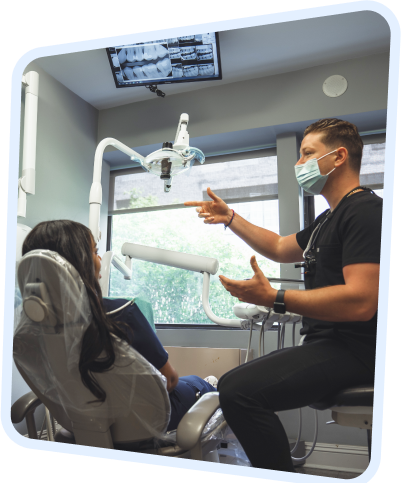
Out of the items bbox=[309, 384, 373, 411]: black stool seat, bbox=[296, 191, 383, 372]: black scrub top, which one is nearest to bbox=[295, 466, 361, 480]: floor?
bbox=[309, 384, 373, 411]: black stool seat

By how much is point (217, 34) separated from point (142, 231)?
0.69 meters

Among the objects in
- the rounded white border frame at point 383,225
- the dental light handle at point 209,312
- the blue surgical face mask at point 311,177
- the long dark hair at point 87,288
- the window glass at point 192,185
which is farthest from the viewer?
the window glass at point 192,185

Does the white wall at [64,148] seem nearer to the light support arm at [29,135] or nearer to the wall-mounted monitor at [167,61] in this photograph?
the light support arm at [29,135]

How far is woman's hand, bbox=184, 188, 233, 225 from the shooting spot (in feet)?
4.48

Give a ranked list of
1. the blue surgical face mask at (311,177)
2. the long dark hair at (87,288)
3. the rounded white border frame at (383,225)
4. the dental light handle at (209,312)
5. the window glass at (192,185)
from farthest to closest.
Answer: the window glass at (192,185), the dental light handle at (209,312), the blue surgical face mask at (311,177), the long dark hair at (87,288), the rounded white border frame at (383,225)

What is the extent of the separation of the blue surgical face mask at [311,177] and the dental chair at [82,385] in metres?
0.64

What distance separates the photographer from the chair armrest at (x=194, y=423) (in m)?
0.96

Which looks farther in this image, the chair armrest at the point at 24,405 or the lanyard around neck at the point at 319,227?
the chair armrest at the point at 24,405

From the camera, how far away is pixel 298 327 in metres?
1.18

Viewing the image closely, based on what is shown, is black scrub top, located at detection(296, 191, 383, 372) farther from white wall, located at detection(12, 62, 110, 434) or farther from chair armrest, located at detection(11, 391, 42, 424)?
chair armrest, located at detection(11, 391, 42, 424)

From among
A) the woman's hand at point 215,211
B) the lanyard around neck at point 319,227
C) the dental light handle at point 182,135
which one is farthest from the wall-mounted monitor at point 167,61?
the lanyard around neck at point 319,227

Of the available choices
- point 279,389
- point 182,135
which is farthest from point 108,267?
point 279,389

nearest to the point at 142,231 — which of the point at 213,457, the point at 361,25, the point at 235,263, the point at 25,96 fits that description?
the point at 235,263

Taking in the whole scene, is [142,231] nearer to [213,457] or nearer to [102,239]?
[102,239]
